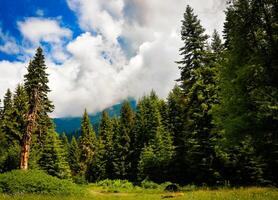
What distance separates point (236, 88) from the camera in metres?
18.2

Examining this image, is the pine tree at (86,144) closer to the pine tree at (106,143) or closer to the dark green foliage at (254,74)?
the pine tree at (106,143)

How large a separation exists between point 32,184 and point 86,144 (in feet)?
172

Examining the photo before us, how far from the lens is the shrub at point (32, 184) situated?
82.4 ft

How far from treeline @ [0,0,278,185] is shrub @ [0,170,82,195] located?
32.8ft

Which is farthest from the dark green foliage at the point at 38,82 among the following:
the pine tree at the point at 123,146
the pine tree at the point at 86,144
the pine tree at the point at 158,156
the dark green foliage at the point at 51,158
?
the pine tree at the point at 86,144

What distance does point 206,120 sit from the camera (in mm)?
30031

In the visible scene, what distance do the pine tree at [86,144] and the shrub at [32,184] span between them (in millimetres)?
51059

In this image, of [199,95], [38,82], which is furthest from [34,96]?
[199,95]

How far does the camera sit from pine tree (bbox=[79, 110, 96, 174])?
253 feet

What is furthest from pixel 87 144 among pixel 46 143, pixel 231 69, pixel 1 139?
pixel 231 69

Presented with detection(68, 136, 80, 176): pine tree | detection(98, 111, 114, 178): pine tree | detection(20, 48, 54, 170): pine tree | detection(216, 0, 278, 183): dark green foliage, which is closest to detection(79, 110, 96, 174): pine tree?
detection(98, 111, 114, 178): pine tree

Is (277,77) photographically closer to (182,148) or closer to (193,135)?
(193,135)

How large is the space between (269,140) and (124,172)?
4818cm

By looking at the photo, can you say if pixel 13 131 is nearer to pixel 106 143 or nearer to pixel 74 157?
pixel 106 143
